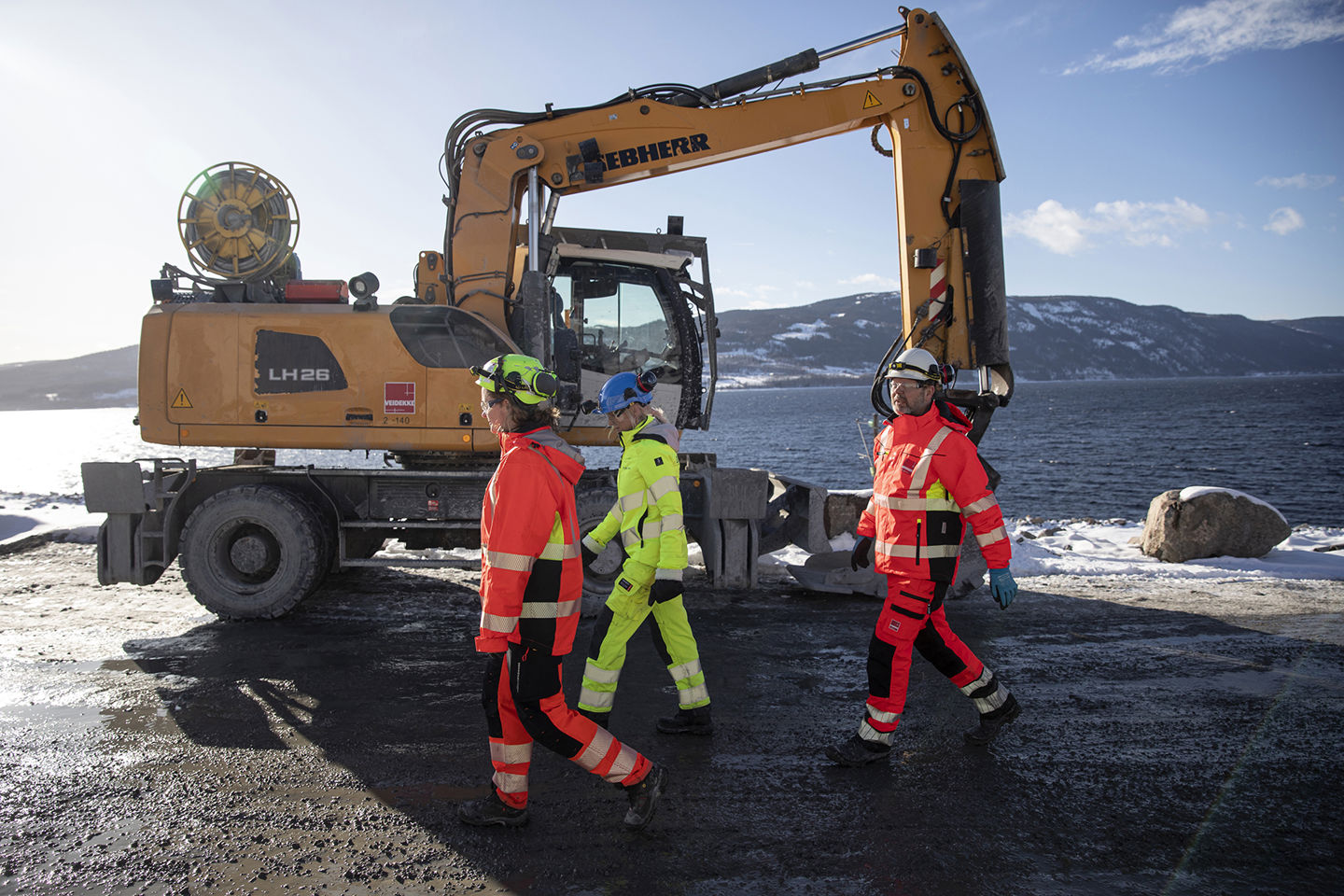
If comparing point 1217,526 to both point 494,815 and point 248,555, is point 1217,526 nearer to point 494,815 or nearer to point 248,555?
point 494,815

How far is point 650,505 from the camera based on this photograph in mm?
4273

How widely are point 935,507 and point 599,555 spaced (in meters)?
3.72

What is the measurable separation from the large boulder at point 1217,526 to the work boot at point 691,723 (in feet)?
26.4

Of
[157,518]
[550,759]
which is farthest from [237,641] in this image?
[550,759]

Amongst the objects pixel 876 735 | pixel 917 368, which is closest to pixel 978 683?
pixel 876 735

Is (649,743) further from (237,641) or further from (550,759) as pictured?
(237,641)

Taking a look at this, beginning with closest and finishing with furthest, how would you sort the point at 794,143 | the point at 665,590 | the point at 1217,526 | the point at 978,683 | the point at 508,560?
1. the point at 508,560
2. the point at 665,590
3. the point at 978,683
4. the point at 794,143
5. the point at 1217,526

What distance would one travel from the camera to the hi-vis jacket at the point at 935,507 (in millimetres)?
4195

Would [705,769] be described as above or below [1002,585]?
below

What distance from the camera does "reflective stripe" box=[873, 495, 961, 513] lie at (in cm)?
422

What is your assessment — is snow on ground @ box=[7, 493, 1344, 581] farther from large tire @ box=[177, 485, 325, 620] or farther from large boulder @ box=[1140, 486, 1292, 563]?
large tire @ box=[177, 485, 325, 620]

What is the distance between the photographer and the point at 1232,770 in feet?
13.5

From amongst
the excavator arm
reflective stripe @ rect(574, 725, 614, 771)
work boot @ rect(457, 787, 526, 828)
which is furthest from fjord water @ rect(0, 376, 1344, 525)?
work boot @ rect(457, 787, 526, 828)

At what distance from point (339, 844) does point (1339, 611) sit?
846cm
